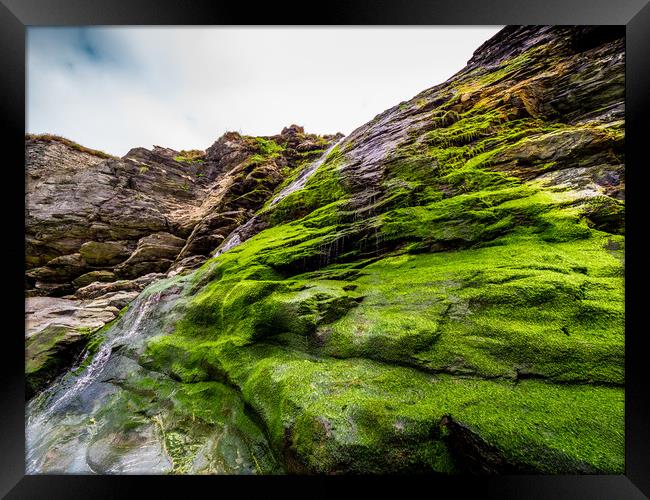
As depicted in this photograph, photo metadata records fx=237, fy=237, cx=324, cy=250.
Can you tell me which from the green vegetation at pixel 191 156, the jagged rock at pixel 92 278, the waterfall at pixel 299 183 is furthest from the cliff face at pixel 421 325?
the green vegetation at pixel 191 156

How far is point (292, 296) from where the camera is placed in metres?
5.07

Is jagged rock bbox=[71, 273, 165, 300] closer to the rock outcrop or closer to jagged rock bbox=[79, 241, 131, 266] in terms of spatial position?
the rock outcrop

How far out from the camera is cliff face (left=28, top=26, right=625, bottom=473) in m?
2.86

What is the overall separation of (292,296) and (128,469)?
12.5 feet

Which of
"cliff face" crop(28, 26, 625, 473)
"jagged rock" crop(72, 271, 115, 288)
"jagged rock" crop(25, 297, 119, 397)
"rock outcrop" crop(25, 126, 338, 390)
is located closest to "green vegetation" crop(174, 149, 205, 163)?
"rock outcrop" crop(25, 126, 338, 390)

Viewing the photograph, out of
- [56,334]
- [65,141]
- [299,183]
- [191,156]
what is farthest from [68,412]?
[191,156]

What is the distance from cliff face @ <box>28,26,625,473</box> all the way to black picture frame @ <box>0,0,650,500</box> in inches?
14.1

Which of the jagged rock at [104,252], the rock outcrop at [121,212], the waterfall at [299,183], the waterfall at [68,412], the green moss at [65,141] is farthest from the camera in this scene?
the green moss at [65,141]
